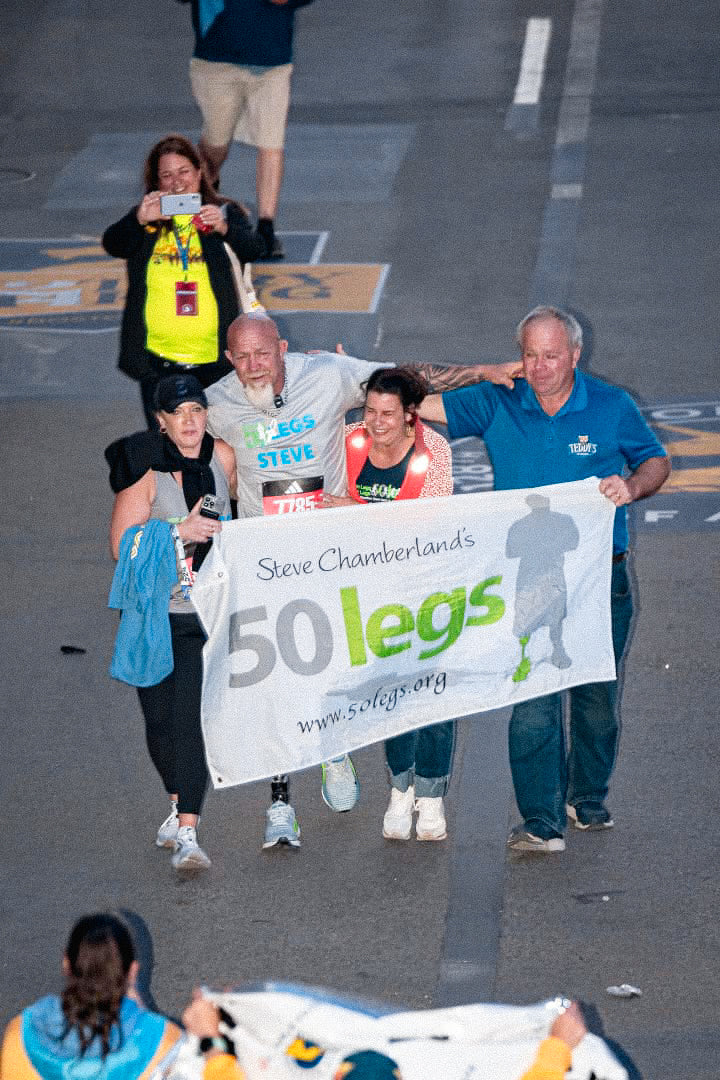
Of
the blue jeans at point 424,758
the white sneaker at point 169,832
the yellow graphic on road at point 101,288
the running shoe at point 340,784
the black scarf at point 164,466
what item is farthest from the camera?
the yellow graphic on road at point 101,288

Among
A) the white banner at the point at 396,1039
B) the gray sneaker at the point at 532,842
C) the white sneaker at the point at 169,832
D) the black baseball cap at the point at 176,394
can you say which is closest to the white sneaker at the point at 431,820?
the gray sneaker at the point at 532,842

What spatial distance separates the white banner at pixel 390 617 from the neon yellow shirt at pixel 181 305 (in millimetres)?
2311

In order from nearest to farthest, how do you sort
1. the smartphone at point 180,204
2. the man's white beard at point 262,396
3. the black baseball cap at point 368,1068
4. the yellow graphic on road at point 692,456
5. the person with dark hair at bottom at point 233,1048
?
the black baseball cap at point 368,1068 → the person with dark hair at bottom at point 233,1048 → the man's white beard at point 262,396 → the smartphone at point 180,204 → the yellow graphic on road at point 692,456

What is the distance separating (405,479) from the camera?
732 cm

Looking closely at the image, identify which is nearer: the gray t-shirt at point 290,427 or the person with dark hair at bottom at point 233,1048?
the person with dark hair at bottom at point 233,1048

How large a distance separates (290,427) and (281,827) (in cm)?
168

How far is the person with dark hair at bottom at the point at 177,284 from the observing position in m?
9.06

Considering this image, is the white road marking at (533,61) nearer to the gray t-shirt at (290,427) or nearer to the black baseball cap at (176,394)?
the gray t-shirt at (290,427)

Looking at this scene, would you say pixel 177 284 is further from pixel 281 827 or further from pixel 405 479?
pixel 281 827

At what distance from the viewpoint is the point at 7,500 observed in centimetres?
1137

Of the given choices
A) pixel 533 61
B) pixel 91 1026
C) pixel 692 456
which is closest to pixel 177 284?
pixel 692 456

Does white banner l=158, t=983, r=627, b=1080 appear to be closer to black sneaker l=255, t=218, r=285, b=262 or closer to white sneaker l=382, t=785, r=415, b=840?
white sneaker l=382, t=785, r=415, b=840

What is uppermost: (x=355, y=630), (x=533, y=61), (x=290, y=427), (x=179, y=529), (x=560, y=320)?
(x=560, y=320)

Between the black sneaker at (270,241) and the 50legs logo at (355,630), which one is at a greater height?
the 50legs logo at (355,630)
